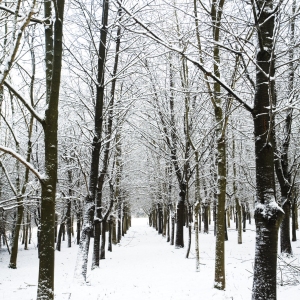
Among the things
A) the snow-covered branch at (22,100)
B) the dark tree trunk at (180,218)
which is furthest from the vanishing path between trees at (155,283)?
the snow-covered branch at (22,100)

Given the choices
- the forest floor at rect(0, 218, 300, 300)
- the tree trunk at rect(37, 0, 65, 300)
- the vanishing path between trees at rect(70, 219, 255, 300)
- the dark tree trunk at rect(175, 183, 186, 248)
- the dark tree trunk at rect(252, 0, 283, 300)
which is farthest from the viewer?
the dark tree trunk at rect(175, 183, 186, 248)

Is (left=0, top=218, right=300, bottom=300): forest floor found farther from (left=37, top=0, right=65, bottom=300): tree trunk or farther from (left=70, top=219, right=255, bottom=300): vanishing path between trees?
(left=37, top=0, right=65, bottom=300): tree trunk

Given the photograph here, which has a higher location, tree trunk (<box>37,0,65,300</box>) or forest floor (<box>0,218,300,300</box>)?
tree trunk (<box>37,0,65,300</box>)

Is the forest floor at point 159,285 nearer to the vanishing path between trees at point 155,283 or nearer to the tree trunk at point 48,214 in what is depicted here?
the vanishing path between trees at point 155,283

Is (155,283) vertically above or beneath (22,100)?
beneath

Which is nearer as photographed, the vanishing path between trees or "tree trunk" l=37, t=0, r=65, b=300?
"tree trunk" l=37, t=0, r=65, b=300

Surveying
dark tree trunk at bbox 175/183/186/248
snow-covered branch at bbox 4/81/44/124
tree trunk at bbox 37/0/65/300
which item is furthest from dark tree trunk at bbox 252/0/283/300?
dark tree trunk at bbox 175/183/186/248

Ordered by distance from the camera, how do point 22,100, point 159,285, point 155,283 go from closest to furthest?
point 22,100
point 159,285
point 155,283

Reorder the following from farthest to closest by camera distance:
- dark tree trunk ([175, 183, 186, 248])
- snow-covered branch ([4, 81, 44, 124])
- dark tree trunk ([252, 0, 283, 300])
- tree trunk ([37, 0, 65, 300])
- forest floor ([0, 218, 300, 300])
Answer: dark tree trunk ([175, 183, 186, 248]), forest floor ([0, 218, 300, 300]), tree trunk ([37, 0, 65, 300]), snow-covered branch ([4, 81, 44, 124]), dark tree trunk ([252, 0, 283, 300])

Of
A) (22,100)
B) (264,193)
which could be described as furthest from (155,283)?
(22,100)

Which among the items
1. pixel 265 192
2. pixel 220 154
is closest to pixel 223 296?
pixel 220 154

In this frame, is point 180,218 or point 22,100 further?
point 180,218

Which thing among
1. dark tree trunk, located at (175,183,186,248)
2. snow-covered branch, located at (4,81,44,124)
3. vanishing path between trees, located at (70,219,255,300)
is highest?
snow-covered branch, located at (4,81,44,124)

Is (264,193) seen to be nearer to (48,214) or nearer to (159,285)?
(48,214)
